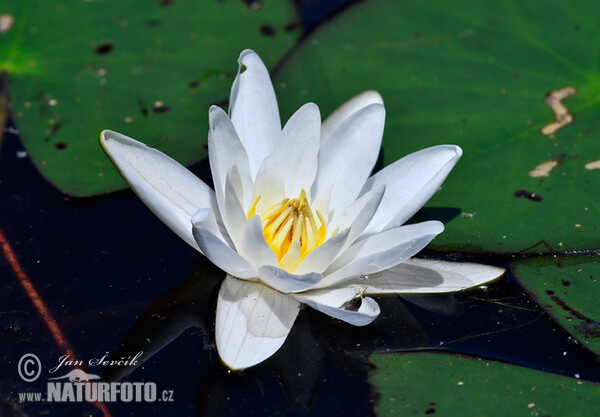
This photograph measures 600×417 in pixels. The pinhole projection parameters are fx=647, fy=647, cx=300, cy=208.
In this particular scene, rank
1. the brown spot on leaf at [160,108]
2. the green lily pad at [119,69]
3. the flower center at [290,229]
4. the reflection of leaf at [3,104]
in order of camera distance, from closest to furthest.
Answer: the flower center at [290,229], the green lily pad at [119,69], the reflection of leaf at [3,104], the brown spot on leaf at [160,108]

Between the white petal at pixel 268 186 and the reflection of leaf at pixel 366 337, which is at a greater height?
the white petal at pixel 268 186

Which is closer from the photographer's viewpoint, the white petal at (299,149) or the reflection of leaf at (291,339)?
the reflection of leaf at (291,339)

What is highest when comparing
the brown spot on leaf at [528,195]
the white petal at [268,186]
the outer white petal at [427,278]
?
the white petal at [268,186]

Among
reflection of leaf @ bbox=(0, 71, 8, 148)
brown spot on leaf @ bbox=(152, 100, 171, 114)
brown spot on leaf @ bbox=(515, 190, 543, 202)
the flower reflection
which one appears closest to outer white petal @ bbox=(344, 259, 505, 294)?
the flower reflection

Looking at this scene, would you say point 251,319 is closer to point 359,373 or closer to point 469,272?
point 359,373

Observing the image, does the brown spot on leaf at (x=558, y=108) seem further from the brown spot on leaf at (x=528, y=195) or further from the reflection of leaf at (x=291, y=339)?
the reflection of leaf at (x=291, y=339)

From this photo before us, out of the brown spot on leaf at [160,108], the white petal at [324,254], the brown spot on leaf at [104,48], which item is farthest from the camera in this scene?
the brown spot on leaf at [104,48]

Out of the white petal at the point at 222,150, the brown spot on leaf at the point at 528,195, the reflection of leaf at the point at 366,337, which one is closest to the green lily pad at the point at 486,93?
the brown spot on leaf at the point at 528,195
